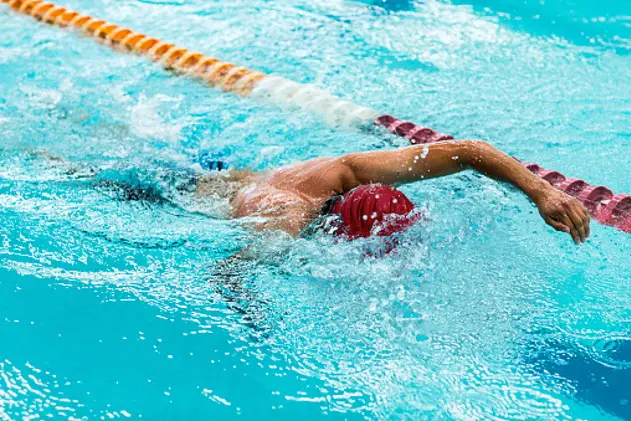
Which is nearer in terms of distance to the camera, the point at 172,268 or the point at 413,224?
the point at 413,224

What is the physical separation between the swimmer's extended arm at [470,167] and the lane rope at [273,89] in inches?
32.8

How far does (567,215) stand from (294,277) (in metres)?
1.07

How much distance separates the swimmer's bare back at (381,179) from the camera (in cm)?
248

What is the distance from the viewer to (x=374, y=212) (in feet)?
8.80

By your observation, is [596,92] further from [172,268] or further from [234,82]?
[172,268]

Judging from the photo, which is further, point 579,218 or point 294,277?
point 294,277

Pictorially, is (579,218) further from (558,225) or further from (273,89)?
(273,89)

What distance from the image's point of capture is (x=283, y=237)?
289 cm

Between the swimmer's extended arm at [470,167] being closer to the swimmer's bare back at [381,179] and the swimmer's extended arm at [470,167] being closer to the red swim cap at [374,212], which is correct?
the swimmer's bare back at [381,179]

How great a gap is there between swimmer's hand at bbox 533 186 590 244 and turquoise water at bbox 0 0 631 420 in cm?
47

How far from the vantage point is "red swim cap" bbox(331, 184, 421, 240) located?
2.69 meters

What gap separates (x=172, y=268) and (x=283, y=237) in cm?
49

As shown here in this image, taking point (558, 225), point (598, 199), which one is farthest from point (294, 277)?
point (598, 199)

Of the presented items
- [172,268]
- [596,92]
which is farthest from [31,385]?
[596,92]
